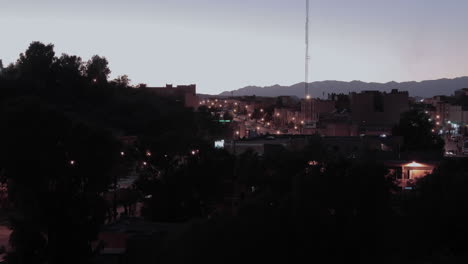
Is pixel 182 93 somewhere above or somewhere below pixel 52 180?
above

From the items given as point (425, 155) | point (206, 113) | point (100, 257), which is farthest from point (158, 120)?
point (100, 257)

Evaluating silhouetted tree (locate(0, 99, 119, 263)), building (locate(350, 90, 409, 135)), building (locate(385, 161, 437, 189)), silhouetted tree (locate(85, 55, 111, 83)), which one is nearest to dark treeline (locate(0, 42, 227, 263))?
silhouetted tree (locate(0, 99, 119, 263))

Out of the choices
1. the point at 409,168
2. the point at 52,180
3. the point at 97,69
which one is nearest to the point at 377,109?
the point at 97,69

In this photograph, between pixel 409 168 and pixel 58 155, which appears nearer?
pixel 58 155

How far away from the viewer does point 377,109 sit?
54.1m

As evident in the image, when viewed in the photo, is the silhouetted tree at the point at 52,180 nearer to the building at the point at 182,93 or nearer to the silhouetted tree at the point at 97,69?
the silhouetted tree at the point at 97,69

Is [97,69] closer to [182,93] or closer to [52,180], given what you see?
[182,93]

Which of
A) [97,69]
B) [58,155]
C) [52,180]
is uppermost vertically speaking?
[97,69]

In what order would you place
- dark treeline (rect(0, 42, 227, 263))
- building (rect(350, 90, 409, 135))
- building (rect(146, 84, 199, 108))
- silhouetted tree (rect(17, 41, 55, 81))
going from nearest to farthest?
dark treeline (rect(0, 42, 227, 263)), silhouetted tree (rect(17, 41, 55, 81)), building (rect(350, 90, 409, 135)), building (rect(146, 84, 199, 108))

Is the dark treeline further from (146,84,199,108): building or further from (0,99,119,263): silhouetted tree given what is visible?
(146,84,199,108): building

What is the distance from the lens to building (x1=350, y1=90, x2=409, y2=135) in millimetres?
51984

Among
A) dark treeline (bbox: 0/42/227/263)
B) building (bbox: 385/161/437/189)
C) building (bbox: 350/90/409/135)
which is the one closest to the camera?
dark treeline (bbox: 0/42/227/263)

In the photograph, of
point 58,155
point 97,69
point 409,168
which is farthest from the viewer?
point 97,69

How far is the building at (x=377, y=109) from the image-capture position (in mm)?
51984
